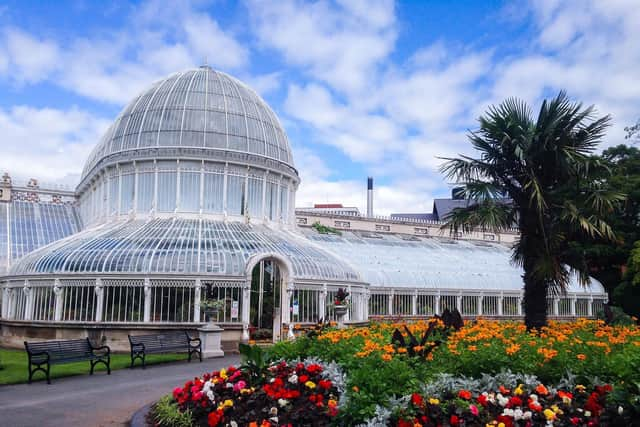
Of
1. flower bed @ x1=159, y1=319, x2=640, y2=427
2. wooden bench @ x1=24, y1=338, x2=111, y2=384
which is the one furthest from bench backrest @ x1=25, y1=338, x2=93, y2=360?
flower bed @ x1=159, y1=319, x2=640, y2=427

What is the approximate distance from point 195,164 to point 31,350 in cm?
1718

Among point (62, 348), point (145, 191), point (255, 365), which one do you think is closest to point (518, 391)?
point (255, 365)

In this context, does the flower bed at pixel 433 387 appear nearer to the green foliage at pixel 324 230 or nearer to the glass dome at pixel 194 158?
the glass dome at pixel 194 158

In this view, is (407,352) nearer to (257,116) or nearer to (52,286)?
(52,286)

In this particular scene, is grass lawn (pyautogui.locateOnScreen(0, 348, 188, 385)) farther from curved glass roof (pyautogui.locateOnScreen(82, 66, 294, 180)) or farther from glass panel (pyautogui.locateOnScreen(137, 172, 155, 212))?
curved glass roof (pyautogui.locateOnScreen(82, 66, 294, 180))

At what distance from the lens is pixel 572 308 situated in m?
42.4

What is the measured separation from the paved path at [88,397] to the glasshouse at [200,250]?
6.99 meters

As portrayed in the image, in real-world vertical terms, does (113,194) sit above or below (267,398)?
above

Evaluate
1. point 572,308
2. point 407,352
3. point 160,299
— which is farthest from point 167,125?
point 572,308

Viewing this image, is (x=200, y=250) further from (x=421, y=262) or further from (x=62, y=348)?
(x=421, y=262)

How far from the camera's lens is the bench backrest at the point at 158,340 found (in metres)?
19.7

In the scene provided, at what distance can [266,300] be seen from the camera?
27750 mm

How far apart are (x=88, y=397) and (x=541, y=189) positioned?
12119 millimetres

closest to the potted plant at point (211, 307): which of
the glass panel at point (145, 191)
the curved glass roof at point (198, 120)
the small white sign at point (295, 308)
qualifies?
the small white sign at point (295, 308)
